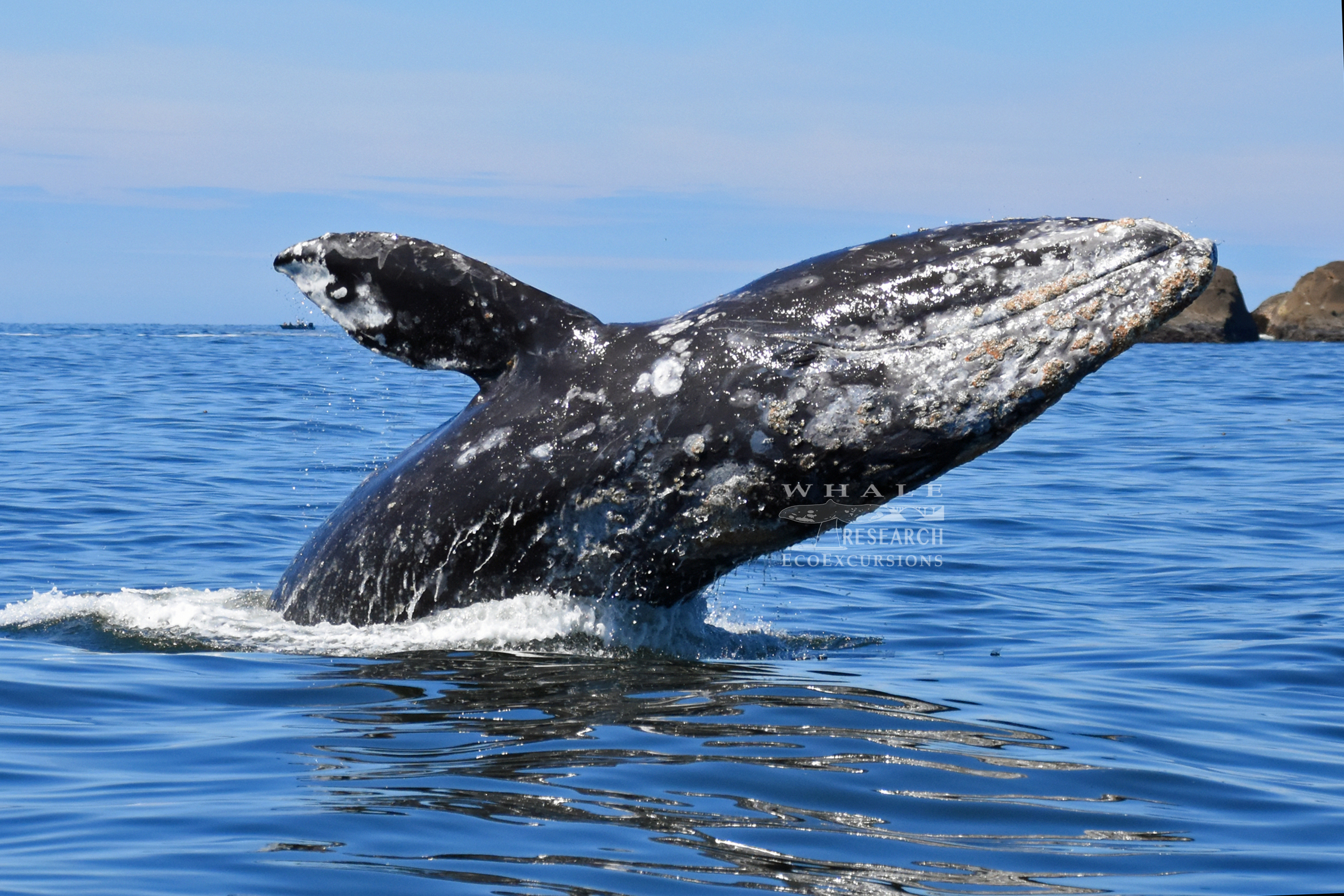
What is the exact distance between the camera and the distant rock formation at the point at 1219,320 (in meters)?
82.3

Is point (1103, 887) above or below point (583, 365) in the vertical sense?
below

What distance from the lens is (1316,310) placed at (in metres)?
87.0

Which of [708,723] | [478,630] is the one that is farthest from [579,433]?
[708,723]

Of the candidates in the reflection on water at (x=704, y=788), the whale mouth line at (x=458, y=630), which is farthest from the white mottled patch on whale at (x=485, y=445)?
the reflection on water at (x=704, y=788)

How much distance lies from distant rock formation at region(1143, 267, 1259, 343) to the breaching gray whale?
256 feet

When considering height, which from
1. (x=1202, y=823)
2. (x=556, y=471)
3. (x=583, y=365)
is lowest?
(x=1202, y=823)

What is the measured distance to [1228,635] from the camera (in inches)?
452

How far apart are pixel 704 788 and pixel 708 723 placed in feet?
3.75

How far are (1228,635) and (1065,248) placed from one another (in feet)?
15.8

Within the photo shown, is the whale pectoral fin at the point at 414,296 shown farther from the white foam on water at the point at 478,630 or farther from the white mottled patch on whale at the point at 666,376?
the white foam on water at the point at 478,630

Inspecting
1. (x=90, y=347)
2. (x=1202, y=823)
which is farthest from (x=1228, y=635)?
(x=90, y=347)

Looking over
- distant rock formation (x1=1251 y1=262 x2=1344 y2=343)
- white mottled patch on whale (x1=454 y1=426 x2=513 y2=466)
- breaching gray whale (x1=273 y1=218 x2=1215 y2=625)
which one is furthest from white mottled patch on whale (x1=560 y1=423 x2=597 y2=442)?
distant rock formation (x1=1251 y1=262 x2=1344 y2=343)

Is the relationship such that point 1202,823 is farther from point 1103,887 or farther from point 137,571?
point 137,571

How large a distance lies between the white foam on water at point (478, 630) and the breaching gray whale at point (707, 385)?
4.9 inches
